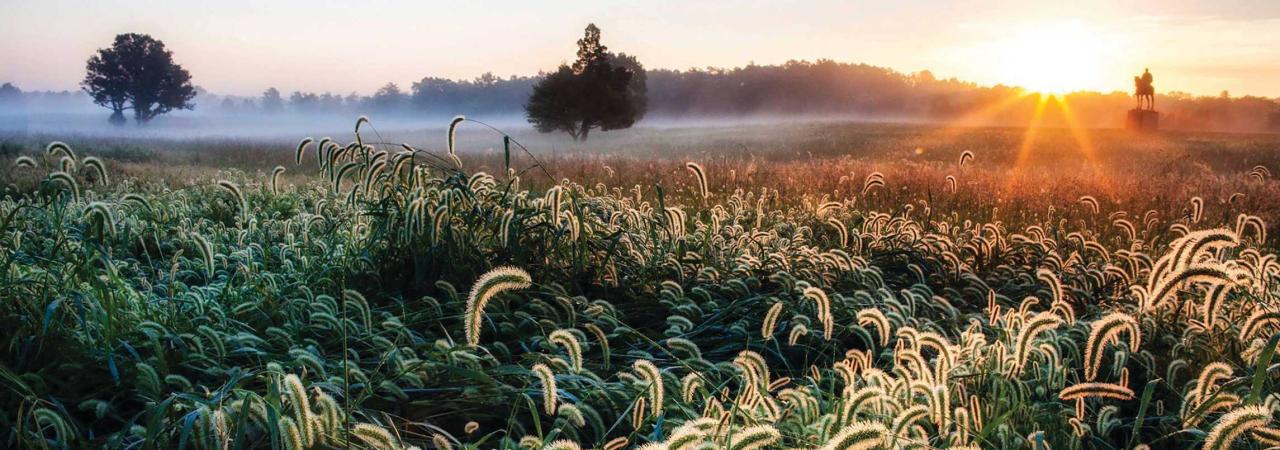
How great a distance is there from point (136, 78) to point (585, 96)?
36.8 m

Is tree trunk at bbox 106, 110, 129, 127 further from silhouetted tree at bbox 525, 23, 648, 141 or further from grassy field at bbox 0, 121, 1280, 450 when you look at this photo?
grassy field at bbox 0, 121, 1280, 450

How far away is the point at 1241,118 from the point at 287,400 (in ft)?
215

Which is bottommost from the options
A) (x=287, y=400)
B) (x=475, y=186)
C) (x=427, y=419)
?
(x=427, y=419)

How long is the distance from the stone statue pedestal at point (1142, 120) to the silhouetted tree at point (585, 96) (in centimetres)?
2368

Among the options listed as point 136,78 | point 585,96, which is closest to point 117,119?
point 136,78

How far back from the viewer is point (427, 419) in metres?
3.10

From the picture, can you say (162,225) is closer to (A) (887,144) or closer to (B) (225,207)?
(B) (225,207)

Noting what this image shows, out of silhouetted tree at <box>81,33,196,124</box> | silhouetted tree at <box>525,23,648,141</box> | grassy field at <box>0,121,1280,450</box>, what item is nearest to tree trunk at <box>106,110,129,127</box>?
silhouetted tree at <box>81,33,196,124</box>

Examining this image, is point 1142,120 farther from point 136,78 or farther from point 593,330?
point 136,78

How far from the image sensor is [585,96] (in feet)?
136

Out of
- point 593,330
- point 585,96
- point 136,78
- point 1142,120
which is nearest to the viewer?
point 593,330

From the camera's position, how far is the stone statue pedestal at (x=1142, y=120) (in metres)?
39.8

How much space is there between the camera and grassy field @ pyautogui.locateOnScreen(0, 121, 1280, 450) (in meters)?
2.43

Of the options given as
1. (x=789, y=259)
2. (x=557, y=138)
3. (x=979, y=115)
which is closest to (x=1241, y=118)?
(x=979, y=115)
